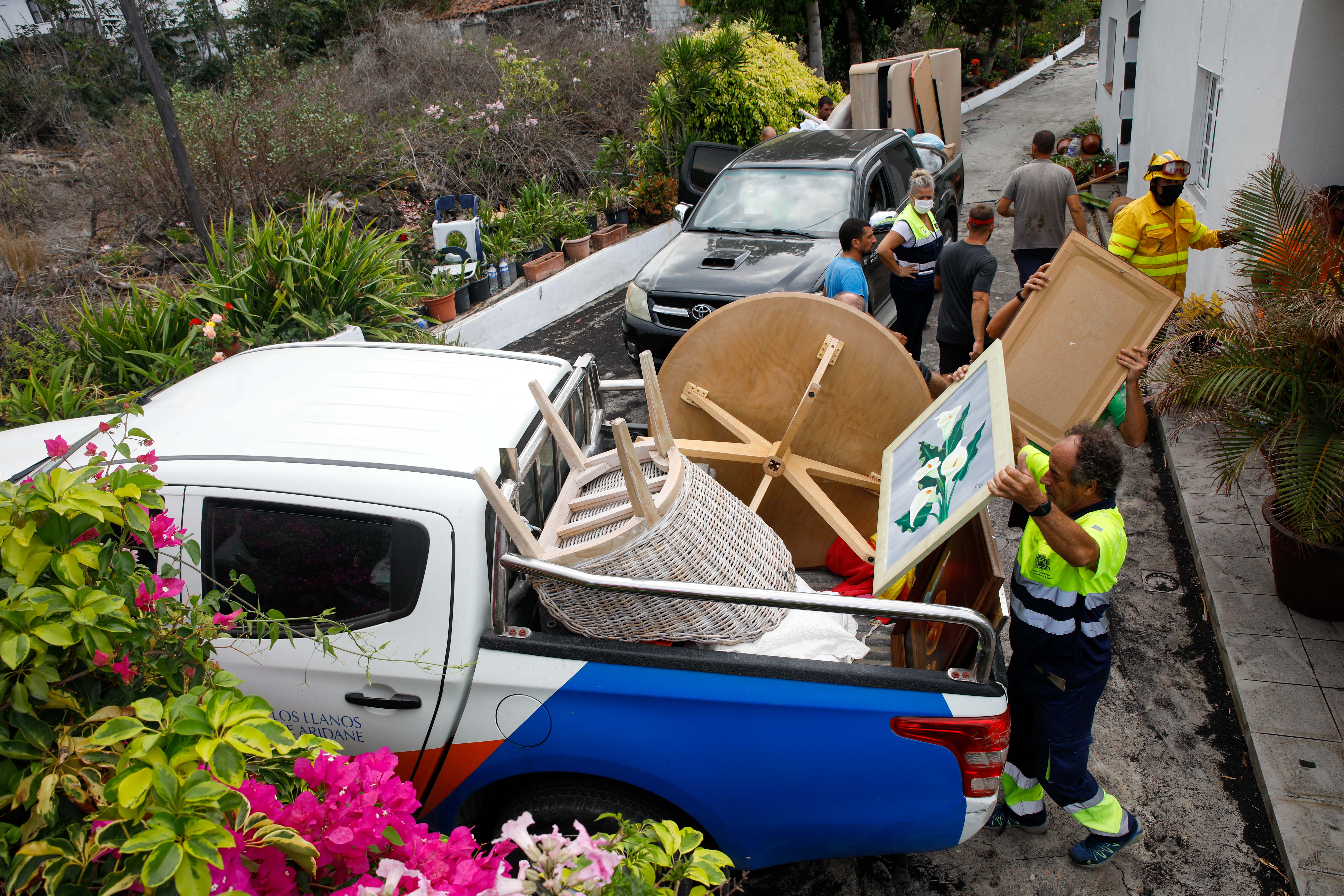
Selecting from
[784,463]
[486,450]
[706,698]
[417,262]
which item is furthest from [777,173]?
[706,698]

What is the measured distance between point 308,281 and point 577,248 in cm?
437

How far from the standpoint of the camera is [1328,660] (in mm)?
3832

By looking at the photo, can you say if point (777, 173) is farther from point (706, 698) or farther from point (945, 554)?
point (706, 698)

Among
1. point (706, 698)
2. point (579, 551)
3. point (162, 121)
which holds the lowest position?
point (706, 698)

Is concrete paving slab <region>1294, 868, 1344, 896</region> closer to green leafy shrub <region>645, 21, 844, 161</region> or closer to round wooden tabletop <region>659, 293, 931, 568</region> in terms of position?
round wooden tabletop <region>659, 293, 931, 568</region>

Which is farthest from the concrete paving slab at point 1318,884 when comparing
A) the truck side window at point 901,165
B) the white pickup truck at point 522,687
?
the truck side window at point 901,165

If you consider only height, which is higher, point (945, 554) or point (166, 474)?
point (166, 474)

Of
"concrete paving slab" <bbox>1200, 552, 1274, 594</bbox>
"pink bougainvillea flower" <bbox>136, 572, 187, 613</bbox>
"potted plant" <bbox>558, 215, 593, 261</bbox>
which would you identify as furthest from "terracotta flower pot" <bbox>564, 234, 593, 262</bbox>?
"pink bougainvillea flower" <bbox>136, 572, 187, 613</bbox>

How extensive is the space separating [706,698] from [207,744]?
1408mm

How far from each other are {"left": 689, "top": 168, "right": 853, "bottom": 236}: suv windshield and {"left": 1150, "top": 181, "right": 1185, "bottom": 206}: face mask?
97.3 inches

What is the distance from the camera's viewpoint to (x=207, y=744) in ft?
4.51

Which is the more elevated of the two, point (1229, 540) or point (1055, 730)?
point (1055, 730)

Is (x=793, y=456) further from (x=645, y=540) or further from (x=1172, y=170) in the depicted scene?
(x=1172, y=170)

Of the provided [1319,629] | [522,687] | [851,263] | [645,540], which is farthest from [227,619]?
[1319,629]
